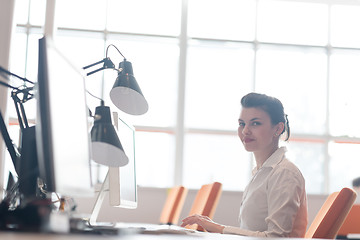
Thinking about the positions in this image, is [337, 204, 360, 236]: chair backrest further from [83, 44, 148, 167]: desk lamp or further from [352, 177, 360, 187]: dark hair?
[83, 44, 148, 167]: desk lamp

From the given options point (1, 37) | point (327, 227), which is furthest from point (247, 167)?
point (327, 227)

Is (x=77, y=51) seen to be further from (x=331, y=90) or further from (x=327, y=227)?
(x=327, y=227)

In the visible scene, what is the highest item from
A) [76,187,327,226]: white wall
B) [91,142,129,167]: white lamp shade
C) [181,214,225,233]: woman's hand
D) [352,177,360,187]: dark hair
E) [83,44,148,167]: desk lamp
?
[83,44,148,167]: desk lamp

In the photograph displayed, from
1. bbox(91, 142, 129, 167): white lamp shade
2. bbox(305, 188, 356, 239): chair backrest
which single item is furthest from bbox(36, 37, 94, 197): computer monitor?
bbox(305, 188, 356, 239): chair backrest

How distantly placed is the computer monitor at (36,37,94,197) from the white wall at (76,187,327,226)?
16.0ft

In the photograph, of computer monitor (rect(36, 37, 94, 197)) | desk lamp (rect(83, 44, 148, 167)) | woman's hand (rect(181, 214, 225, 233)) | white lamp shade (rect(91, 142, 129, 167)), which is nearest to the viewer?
computer monitor (rect(36, 37, 94, 197))

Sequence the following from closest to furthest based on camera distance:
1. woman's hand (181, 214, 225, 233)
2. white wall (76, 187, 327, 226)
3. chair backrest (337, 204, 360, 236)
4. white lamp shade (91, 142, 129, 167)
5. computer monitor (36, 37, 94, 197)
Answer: computer monitor (36, 37, 94, 197) → white lamp shade (91, 142, 129, 167) → woman's hand (181, 214, 225, 233) → chair backrest (337, 204, 360, 236) → white wall (76, 187, 327, 226)

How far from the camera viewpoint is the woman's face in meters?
2.70

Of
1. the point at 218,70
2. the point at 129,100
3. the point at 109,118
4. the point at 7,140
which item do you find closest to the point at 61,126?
the point at 109,118

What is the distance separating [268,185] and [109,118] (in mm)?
909

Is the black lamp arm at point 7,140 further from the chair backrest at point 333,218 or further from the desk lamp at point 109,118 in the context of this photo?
the chair backrest at point 333,218

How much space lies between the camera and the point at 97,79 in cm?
678

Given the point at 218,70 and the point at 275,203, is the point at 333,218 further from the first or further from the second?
the point at 218,70

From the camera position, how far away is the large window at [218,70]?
22.1 feet
